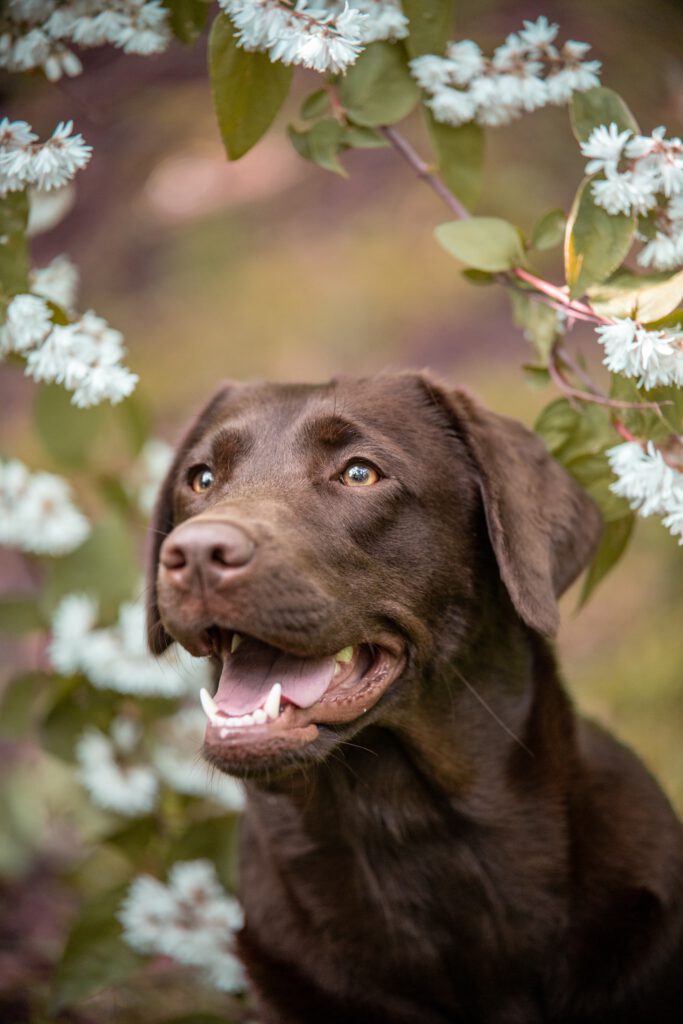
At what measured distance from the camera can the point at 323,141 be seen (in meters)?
3.24

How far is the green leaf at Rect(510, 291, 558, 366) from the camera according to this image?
124 inches

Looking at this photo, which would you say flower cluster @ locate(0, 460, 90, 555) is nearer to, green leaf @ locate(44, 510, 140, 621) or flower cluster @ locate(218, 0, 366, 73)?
green leaf @ locate(44, 510, 140, 621)

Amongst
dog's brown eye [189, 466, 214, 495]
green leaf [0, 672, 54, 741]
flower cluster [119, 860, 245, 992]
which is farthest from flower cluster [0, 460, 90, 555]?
flower cluster [119, 860, 245, 992]

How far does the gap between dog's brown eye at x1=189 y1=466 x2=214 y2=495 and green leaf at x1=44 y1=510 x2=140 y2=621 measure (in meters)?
0.90

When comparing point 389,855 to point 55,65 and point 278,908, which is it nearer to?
point 278,908

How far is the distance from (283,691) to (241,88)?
1.52m

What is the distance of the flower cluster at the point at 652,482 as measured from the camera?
272cm

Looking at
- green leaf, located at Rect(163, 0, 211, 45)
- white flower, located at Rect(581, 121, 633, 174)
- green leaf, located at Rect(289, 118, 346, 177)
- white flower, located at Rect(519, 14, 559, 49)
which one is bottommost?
green leaf, located at Rect(289, 118, 346, 177)

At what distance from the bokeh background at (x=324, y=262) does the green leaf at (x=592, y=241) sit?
1.68m

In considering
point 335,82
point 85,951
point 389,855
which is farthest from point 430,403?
point 85,951

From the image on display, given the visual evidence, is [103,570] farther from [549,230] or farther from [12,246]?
[549,230]

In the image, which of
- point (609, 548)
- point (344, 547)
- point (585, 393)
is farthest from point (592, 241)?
point (344, 547)

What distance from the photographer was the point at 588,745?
334 centimetres

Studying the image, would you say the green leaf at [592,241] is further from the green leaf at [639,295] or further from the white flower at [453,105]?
the white flower at [453,105]
